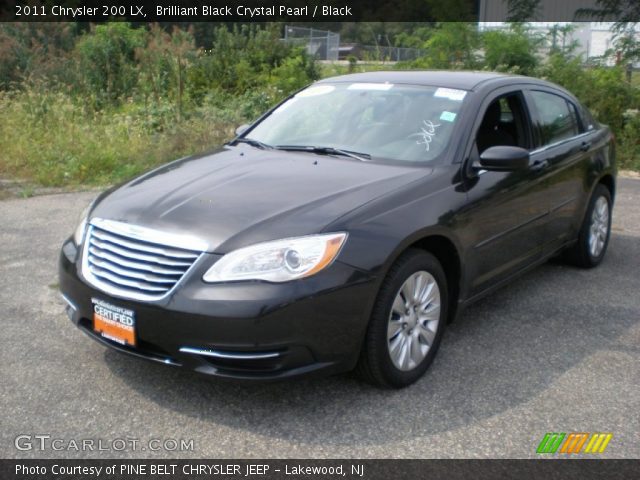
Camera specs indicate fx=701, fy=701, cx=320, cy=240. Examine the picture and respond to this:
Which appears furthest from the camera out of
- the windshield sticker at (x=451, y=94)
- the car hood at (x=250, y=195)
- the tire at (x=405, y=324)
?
the windshield sticker at (x=451, y=94)

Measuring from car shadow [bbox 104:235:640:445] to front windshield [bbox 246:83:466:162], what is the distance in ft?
4.04

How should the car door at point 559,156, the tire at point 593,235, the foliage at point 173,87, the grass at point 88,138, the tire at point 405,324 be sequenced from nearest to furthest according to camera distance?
1. the tire at point 405,324
2. the car door at point 559,156
3. the tire at point 593,235
4. the grass at point 88,138
5. the foliage at point 173,87

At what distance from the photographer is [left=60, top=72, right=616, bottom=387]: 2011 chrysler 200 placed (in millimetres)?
3113

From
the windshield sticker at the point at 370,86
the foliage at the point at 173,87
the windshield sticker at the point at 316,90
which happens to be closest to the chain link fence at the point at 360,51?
the foliage at the point at 173,87

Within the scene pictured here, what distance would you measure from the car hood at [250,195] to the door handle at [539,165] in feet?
3.62

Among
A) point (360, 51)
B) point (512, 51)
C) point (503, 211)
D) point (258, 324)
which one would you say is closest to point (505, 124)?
point (503, 211)

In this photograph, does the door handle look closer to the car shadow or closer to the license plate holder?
the car shadow

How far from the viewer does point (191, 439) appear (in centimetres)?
313

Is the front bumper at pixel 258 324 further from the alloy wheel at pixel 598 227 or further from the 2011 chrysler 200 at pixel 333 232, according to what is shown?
the alloy wheel at pixel 598 227

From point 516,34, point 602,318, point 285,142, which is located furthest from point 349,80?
point 516,34

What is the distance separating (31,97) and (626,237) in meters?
9.05

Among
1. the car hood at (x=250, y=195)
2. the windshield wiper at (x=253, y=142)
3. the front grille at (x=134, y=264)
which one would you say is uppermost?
the windshield wiper at (x=253, y=142)

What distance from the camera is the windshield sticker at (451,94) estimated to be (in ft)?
14.6

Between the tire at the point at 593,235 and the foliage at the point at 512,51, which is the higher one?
the foliage at the point at 512,51
